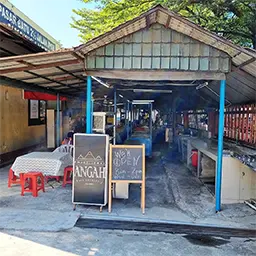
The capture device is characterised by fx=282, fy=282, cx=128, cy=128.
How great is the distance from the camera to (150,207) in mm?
5352

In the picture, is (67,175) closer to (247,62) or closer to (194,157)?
(194,157)

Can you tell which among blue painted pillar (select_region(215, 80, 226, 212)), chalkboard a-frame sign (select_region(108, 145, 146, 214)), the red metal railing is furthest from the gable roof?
chalkboard a-frame sign (select_region(108, 145, 146, 214))

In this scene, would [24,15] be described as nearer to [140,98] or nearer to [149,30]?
[140,98]

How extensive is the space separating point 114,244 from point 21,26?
8165mm

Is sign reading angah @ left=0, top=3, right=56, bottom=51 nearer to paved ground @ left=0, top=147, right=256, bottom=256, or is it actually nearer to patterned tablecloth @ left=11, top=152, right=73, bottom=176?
patterned tablecloth @ left=11, top=152, right=73, bottom=176

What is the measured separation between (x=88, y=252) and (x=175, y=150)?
9.38 meters

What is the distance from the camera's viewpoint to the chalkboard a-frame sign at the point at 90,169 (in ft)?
16.5

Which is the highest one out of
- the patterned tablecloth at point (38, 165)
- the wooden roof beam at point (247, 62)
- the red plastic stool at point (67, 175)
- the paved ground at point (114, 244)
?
the wooden roof beam at point (247, 62)

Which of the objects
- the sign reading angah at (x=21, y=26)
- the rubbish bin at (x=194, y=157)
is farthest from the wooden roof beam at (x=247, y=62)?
the sign reading angah at (x=21, y=26)

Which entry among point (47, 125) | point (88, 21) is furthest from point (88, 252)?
point (88, 21)

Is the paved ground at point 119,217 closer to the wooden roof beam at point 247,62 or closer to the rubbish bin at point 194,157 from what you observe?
the rubbish bin at point 194,157

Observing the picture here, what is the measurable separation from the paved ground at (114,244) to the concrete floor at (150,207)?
309 millimetres

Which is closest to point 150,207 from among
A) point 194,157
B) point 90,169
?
point 90,169

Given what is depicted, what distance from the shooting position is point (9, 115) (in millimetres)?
9336
